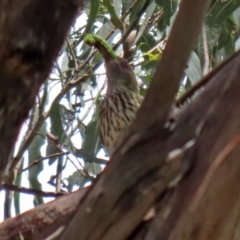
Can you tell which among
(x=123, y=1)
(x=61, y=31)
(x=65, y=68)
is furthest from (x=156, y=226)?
(x=65, y=68)

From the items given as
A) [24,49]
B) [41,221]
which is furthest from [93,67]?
[24,49]

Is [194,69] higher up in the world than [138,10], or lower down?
lower down

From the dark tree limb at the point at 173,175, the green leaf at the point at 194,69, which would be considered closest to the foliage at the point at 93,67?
the green leaf at the point at 194,69

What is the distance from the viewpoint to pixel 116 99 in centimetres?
192

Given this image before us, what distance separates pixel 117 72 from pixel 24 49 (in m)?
1.48

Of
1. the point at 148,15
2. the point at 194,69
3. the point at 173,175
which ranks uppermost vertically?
the point at 148,15

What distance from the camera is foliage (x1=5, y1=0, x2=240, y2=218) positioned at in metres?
1.50

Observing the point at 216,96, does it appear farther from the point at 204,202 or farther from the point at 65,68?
the point at 65,68

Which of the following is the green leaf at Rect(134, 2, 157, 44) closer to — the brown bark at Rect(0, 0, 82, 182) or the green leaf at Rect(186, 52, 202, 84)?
the green leaf at Rect(186, 52, 202, 84)

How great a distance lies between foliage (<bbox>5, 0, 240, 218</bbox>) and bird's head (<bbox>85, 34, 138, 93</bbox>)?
0.03 meters

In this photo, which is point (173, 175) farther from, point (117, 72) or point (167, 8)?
point (117, 72)

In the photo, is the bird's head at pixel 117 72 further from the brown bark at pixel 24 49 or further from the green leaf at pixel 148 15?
the brown bark at pixel 24 49

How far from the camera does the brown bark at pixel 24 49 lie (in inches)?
17.7

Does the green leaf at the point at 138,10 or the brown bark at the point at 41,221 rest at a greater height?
the green leaf at the point at 138,10
